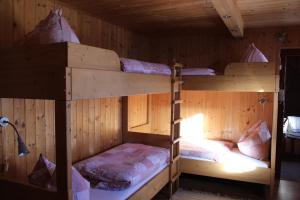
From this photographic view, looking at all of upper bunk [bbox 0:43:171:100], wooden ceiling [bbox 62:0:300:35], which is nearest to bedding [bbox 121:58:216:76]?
upper bunk [bbox 0:43:171:100]

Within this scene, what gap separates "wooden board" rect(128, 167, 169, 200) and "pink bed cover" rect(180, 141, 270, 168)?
1.93 feet

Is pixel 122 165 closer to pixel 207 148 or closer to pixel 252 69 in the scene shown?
pixel 207 148

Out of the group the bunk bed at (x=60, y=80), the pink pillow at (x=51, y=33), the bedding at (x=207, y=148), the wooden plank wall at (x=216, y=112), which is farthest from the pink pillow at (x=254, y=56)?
the pink pillow at (x=51, y=33)

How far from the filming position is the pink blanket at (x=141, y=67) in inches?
84.4

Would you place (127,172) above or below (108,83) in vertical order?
below

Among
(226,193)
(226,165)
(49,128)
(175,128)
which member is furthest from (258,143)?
(49,128)

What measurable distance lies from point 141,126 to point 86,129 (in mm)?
1376

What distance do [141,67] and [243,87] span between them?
1502 mm

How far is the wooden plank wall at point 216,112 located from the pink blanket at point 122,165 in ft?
3.15

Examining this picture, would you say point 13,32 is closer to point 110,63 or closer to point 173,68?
point 110,63

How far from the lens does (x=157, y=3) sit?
2.78 metres

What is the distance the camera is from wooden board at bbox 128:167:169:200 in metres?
2.37

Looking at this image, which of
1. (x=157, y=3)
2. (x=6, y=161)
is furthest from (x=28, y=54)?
(x=157, y=3)

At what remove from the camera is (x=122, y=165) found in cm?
268
